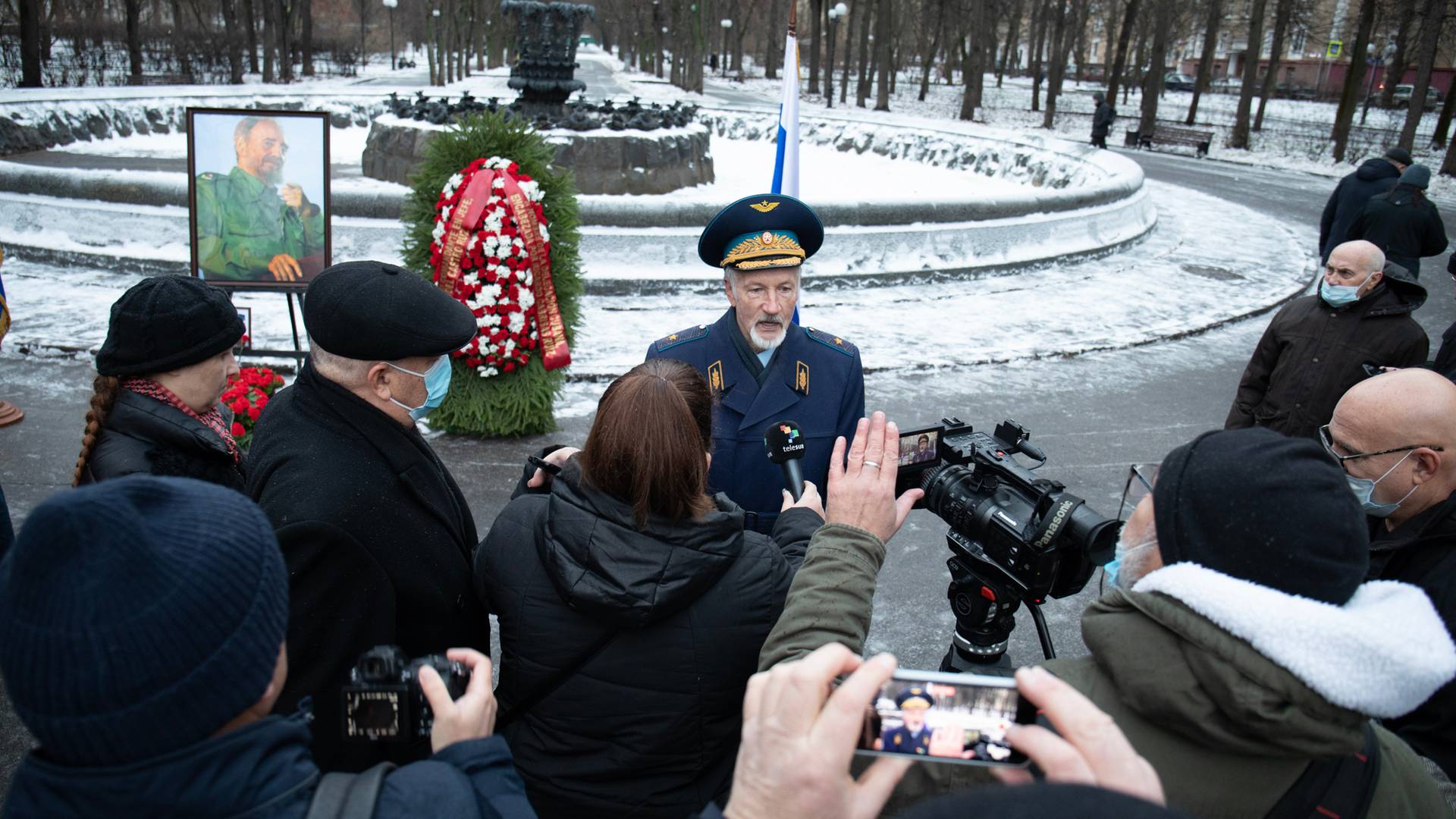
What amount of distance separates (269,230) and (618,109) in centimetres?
909

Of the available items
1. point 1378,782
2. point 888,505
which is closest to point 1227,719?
point 1378,782

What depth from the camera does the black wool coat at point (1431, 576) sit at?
2.18m

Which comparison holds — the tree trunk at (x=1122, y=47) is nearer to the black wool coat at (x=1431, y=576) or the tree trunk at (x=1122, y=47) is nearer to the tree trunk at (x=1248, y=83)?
the tree trunk at (x=1248, y=83)

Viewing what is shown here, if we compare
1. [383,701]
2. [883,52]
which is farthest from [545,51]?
[883,52]

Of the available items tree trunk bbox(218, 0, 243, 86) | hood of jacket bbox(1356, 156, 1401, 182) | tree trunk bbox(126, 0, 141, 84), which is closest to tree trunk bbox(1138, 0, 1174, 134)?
hood of jacket bbox(1356, 156, 1401, 182)

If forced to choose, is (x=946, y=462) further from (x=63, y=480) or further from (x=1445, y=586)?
(x=63, y=480)

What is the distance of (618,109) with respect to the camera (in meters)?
14.5

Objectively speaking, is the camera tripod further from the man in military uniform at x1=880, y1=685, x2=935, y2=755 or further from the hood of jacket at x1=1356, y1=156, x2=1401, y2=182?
the hood of jacket at x1=1356, y1=156, x2=1401, y2=182

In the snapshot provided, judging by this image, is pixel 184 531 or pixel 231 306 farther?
pixel 231 306

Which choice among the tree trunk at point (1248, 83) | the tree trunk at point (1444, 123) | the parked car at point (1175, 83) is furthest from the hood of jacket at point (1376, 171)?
the parked car at point (1175, 83)

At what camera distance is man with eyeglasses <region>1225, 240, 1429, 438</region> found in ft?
14.8

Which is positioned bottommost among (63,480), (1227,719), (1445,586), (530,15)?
Result: (63,480)

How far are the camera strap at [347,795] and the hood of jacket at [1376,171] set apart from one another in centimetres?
1072

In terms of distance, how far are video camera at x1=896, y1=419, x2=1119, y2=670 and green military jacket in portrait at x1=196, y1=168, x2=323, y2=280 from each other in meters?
5.35
